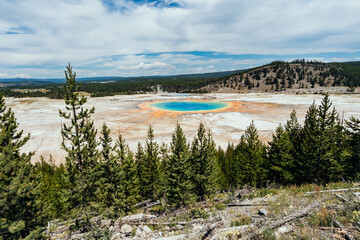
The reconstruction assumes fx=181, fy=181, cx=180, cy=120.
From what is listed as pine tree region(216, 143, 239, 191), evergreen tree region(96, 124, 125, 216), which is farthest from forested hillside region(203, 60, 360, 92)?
evergreen tree region(96, 124, 125, 216)

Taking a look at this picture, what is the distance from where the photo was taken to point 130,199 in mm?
21141

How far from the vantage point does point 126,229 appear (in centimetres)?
1058

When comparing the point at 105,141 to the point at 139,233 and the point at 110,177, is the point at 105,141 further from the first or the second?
the point at 139,233

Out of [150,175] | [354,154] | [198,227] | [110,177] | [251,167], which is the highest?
[198,227]

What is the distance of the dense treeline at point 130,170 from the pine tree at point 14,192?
8 cm

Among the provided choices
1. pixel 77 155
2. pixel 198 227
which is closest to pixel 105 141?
pixel 77 155

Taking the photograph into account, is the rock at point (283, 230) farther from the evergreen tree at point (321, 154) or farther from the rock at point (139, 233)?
the evergreen tree at point (321, 154)

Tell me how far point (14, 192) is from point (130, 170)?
12112mm

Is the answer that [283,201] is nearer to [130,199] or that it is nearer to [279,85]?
[130,199]

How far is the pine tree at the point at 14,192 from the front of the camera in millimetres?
12255

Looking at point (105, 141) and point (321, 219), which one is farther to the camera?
point (105, 141)

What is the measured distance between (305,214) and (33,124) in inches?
3013

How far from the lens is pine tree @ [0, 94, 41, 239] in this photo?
1225cm

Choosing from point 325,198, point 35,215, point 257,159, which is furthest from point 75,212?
point 257,159
